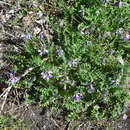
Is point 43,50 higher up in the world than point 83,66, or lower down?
higher up

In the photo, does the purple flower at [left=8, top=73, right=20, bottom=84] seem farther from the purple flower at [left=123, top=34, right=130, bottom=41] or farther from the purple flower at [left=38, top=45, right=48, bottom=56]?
the purple flower at [left=123, top=34, right=130, bottom=41]

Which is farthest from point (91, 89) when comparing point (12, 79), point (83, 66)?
point (12, 79)

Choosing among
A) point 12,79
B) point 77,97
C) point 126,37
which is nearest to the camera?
point 77,97

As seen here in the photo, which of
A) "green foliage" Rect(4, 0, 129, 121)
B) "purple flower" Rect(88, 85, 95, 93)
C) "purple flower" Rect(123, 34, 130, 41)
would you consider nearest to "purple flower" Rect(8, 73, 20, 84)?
"green foliage" Rect(4, 0, 129, 121)

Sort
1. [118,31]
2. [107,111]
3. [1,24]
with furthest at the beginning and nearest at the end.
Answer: [1,24] → [118,31] → [107,111]

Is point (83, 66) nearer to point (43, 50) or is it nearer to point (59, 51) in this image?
point (59, 51)

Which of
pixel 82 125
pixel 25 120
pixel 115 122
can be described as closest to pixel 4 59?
pixel 25 120

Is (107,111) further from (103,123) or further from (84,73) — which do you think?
(84,73)

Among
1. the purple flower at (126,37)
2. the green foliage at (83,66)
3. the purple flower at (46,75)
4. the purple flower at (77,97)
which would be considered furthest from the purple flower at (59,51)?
the purple flower at (126,37)
